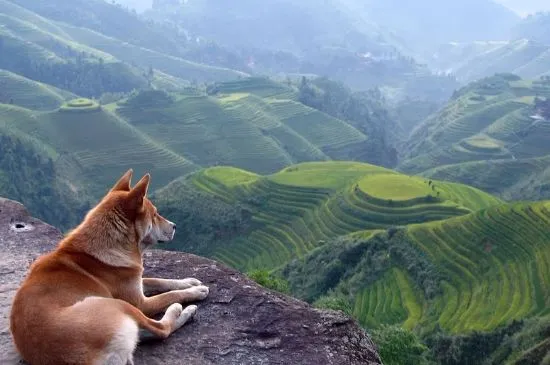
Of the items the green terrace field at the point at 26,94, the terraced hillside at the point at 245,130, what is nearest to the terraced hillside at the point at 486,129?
the terraced hillside at the point at 245,130

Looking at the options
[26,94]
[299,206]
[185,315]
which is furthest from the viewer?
[26,94]

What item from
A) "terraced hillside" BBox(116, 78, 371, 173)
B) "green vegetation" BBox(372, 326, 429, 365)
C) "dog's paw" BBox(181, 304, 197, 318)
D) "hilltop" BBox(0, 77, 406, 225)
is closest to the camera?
"dog's paw" BBox(181, 304, 197, 318)

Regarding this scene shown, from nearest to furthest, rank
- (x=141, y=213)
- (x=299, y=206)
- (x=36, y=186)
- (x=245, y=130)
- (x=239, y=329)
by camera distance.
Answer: (x=141, y=213) < (x=239, y=329) < (x=299, y=206) < (x=36, y=186) < (x=245, y=130)

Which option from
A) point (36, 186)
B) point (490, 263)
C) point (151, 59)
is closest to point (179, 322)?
point (490, 263)

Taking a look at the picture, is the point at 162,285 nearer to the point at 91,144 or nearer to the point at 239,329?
the point at 239,329

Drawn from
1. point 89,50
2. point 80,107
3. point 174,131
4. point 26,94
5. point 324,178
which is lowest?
point 89,50

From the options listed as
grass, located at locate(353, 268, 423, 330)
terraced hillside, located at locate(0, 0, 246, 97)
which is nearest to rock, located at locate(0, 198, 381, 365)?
grass, located at locate(353, 268, 423, 330)

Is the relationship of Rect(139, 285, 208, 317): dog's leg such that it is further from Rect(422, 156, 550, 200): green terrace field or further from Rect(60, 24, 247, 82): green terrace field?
Rect(60, 24, 247, 82): green terrace field
